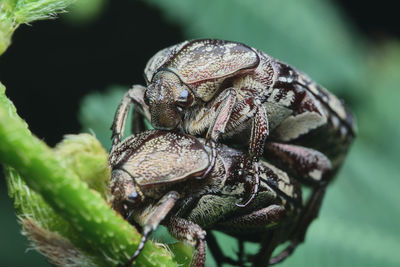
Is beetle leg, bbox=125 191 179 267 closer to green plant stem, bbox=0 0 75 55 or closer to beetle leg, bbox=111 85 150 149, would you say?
beetle leg, bbox=111 85 150 149

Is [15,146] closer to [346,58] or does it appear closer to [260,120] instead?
[260,120]

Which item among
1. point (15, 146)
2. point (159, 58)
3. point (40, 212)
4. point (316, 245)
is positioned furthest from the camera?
point (316, 245)

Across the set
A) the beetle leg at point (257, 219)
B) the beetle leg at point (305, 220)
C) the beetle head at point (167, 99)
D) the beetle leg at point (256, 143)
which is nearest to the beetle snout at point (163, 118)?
the beetle head at point (167, 99)

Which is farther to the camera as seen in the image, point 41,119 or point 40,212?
point 41,119

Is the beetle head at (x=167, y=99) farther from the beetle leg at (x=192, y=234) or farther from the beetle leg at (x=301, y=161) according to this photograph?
the beetle leg at (x=301, y=161)

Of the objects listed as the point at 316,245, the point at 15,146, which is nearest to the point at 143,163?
the point at 15,146

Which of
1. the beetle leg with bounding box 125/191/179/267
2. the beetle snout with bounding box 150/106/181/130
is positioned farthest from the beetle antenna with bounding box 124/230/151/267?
the beetle snout with bounding box 150/106/181/130
